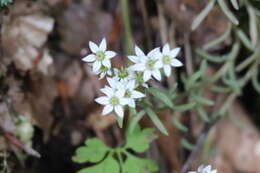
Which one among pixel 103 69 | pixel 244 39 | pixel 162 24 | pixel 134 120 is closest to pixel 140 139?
pixel 134 120

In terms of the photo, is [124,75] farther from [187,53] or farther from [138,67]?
[187,53]

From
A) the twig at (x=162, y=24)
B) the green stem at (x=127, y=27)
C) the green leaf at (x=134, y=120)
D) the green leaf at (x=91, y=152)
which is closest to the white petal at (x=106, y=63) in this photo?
the green leaf at (x=134, y=120)

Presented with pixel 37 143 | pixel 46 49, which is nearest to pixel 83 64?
pixel 46 49

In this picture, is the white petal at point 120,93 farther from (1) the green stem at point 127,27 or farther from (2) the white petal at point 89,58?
(1) the green stem at point 127,27

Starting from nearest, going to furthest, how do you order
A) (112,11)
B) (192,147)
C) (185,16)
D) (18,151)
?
(18,151) → (192,147) → (185,16) → (112,11)

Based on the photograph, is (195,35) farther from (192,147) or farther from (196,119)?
(192,147)

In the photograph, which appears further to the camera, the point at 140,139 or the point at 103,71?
the point at 140,139
